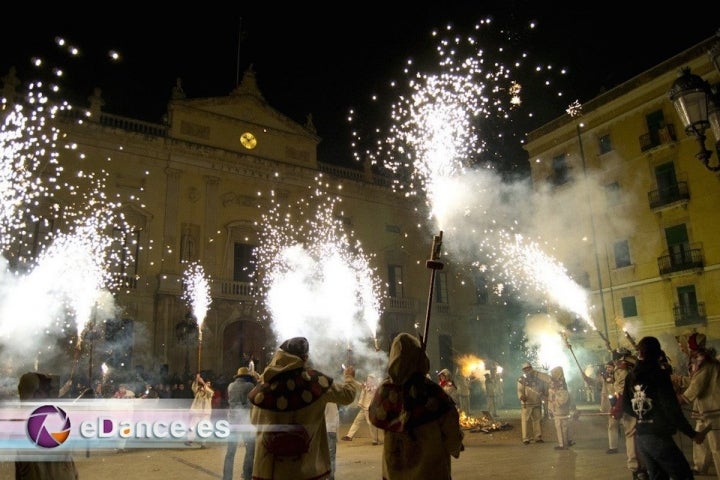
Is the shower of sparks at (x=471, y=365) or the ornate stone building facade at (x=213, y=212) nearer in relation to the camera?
the ornate stone building facade at (x=213, y=212)

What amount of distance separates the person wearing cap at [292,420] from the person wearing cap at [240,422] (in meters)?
2.37

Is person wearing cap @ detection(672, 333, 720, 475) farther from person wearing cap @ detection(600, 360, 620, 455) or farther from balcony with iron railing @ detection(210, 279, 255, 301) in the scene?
balcony with iron railing @ detection(210, 279, 255, 301)

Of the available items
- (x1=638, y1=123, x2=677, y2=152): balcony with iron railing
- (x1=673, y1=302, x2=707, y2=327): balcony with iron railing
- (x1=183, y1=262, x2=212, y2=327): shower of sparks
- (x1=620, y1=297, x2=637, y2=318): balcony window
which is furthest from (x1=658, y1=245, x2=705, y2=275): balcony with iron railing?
(x1=183, y1=262, x2=212, y2=327): shower of sparks

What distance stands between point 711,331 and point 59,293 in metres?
23.5

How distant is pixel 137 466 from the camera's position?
29.3 ft

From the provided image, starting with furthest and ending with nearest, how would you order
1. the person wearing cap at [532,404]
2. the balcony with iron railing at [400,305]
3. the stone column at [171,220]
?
the balcony with iron railing at [400,305] < the stone column at [171,220] < the person wearing cap at [532,404]

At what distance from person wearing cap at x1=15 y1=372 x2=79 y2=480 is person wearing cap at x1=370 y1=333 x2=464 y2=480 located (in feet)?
8.23

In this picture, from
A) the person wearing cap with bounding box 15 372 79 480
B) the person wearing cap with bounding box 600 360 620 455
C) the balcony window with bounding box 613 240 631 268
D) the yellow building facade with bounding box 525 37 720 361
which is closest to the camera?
the person wearing cap with bounding box 15 372 79 480

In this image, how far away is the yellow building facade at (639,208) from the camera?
20.3m

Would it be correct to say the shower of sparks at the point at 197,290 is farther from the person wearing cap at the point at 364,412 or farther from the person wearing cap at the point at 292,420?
the person wearing cap at the point at 292,420

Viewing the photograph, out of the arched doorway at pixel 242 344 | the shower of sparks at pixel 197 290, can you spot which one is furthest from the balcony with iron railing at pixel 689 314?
the shower of sparks at pixel 197 290

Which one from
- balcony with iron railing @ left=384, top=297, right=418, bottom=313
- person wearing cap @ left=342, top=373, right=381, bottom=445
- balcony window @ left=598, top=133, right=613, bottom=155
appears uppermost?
balcony window @ left=598, top=133, right=613, bottom=155

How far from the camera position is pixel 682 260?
818 inches

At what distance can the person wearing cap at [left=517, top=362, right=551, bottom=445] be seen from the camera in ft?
36.8
